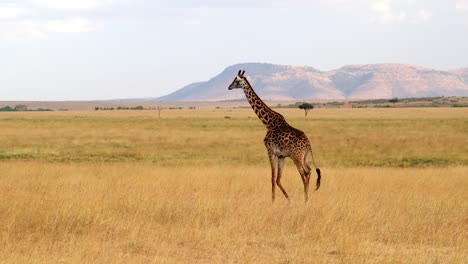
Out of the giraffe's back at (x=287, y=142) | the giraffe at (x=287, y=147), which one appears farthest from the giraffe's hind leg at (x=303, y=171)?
the giraffe's back at (x=287, y=142)

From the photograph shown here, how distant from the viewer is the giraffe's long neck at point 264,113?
13.3 metres

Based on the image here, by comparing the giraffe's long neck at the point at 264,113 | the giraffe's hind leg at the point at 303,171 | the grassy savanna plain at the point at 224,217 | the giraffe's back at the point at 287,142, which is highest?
the giraffe's long neck at the point at 264,113

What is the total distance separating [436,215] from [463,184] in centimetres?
582

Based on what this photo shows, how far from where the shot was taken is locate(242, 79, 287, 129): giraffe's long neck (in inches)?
525

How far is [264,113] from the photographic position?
44.5 ft

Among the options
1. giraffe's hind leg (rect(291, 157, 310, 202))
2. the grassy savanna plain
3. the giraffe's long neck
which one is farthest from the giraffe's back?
the grassy savanna plain

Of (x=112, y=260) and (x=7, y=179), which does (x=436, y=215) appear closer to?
(x=112, y=260)

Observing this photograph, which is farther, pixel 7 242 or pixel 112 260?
pixel 7 242

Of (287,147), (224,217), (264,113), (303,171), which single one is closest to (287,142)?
(287,147)

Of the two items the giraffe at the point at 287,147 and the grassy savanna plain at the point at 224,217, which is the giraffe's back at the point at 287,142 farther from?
the grassy savanna plain at the point at 224,217

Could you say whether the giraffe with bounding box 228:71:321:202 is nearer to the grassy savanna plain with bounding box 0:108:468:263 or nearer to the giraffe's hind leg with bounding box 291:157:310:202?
the giraffe's hind leg with bounding box 291:157:310:202

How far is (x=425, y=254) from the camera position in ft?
27.8

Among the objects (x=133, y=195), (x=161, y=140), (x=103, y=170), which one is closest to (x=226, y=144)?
(x=161, y=140)

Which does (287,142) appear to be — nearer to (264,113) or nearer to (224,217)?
(264,113)
